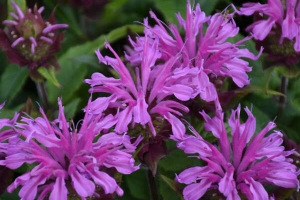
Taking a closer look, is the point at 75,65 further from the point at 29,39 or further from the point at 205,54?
the point at 205,54

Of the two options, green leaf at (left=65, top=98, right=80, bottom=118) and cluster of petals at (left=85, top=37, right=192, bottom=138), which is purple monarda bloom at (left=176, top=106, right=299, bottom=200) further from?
green leaf at (left=65, top=98, right=80, bottom=118)

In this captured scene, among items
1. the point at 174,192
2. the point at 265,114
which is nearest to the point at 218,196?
the point at 174,192

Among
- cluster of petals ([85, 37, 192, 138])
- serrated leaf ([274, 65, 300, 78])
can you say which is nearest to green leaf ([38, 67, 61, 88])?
cluster of petals ([85, 37, 192, 138])

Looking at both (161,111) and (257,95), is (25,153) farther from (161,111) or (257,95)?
(257,95)

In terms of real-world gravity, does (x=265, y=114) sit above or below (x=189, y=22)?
below

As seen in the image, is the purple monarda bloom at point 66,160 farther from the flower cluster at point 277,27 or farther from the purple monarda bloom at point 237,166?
the flower cluster at point 277,27
